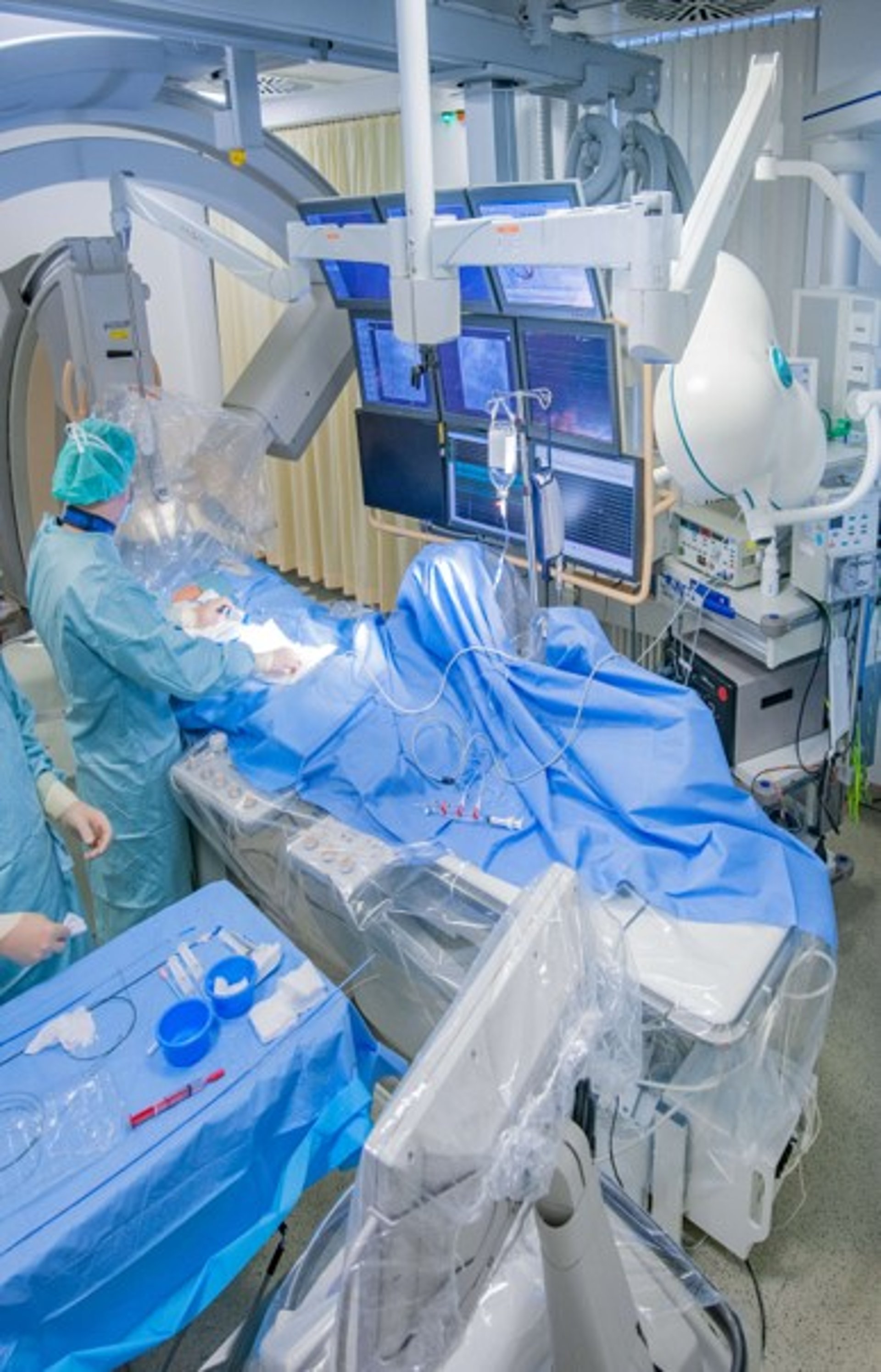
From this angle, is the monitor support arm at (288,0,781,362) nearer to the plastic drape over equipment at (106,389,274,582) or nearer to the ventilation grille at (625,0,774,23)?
the ventilation grille at (625,0,774,23)

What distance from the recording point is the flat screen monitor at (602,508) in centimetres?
280

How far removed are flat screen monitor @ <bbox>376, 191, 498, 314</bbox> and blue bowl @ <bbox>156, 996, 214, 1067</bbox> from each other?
1964 mm

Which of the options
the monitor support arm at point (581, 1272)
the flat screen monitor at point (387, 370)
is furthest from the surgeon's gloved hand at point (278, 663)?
the monitor support arm at point (581, 1272)

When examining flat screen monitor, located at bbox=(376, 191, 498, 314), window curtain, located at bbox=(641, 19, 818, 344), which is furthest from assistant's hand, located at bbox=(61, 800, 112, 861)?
window curtain, located at bbox=(641, 19, 818, 344)

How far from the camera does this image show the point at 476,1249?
938 millimetres

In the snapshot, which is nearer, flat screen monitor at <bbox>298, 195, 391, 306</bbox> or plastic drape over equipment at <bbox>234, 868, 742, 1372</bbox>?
plastic drape over equipment at <bbox>234, 868, 742, 1372</bbox>

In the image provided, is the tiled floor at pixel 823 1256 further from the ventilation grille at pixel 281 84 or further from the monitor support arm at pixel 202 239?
the ventilation grille at pixel 281 84

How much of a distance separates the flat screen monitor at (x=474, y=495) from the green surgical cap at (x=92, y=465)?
42.6 inches

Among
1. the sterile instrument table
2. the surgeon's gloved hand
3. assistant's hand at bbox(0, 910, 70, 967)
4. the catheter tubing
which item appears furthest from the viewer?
the surgeon's gloved hand

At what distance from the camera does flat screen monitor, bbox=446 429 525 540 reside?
319cm

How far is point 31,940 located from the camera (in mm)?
1690

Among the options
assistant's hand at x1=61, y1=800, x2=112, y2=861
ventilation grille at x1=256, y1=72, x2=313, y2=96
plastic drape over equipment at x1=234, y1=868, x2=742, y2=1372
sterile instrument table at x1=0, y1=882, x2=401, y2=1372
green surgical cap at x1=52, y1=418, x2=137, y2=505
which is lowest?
sterile instrument table at x1=0, y1=882, x2=401, y2=1372

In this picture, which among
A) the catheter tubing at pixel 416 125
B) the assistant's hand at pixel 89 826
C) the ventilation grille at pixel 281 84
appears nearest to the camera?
the catheter tubing at pixel 416 125

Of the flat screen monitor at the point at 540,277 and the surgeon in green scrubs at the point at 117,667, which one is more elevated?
the flat screen monitor at the point at 540,277
